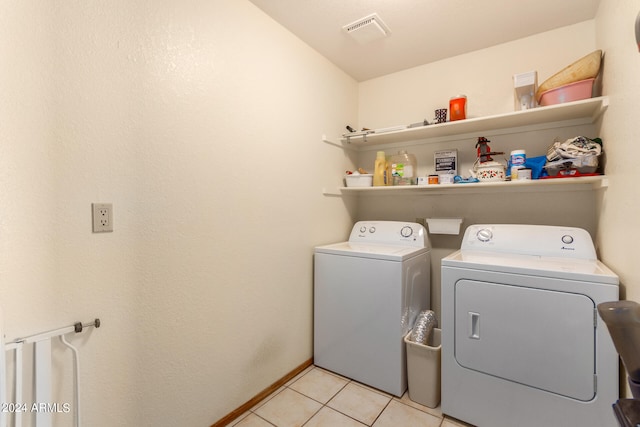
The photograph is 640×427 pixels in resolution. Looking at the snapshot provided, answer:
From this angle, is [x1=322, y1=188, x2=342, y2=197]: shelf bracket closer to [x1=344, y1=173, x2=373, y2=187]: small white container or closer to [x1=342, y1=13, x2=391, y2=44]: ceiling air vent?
[x1=344, y1=173, x2=373, y2=187]: small white container

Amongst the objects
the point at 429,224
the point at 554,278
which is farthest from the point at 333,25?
the point at 554,278

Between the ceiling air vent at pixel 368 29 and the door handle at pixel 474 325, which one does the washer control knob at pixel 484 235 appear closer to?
the door handle at pixel 474 325

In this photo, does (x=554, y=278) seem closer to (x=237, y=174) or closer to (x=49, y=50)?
(x=237, y=174)

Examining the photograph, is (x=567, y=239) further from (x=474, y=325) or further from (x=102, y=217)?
(x=102, y=217)

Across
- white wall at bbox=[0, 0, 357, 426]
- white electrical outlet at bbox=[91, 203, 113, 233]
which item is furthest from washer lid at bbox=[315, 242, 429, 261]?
white electrical outlet at bbox=[91, 203, 113, 233]

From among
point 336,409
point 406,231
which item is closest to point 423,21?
point 406,231

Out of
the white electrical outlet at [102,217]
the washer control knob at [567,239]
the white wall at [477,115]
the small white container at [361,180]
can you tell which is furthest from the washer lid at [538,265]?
the white electrical outlet at [102,217]

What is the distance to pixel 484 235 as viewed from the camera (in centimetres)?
193

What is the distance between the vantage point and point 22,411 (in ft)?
3.08

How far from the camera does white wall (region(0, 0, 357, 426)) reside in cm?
97

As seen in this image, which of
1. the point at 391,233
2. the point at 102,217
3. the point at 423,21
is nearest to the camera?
the point at 102,217

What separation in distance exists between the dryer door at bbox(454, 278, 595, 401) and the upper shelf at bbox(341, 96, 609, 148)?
1.08 meters

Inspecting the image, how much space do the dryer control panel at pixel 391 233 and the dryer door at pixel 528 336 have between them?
65 cm

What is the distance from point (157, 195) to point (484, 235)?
1.98 m
